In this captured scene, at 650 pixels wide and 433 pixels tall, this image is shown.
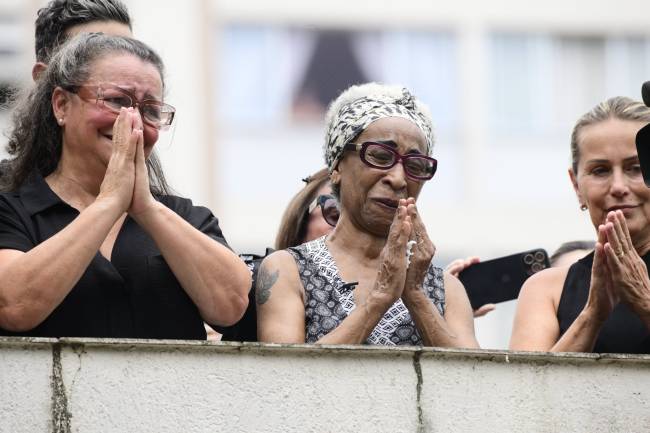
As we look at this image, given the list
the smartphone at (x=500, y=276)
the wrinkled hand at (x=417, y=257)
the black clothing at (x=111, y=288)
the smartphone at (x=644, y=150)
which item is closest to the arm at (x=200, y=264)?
the black clothing at (x=111, y=288)

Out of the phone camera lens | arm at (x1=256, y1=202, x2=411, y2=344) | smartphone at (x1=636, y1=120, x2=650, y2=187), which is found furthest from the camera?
the phone camera lens

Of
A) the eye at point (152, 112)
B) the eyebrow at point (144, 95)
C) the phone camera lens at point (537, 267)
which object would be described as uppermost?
the eyebrow at point (144, 95)

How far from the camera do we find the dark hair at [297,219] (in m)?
7.90

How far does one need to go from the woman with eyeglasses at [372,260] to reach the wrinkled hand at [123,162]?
70 cm

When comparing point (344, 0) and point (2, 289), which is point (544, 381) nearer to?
point (2, 289)

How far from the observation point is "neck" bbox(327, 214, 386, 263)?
22.6ft

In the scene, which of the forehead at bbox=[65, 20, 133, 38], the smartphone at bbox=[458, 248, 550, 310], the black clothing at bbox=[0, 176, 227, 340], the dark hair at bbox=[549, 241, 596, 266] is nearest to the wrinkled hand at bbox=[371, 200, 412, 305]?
the black clothing at bbox=[0, 176, 227, 340]

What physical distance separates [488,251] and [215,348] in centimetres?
1739

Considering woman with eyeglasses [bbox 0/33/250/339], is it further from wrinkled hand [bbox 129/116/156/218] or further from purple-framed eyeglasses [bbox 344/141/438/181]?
purple-framed eyeglasses [bbox 344/141/438/181]

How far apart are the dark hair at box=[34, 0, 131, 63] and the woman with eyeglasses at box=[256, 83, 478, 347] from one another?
0.95 metres

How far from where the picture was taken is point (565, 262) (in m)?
8.03

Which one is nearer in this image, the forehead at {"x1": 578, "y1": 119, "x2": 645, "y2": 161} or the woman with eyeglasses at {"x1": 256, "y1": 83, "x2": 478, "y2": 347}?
the woman with eyeglasses at {"x1": 256, "y1": 83, "x2": 478, "y2": 347}

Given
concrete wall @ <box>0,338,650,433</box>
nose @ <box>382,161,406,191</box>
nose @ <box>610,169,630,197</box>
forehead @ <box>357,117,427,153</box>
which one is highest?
forehead @ <box>357,117,427,153</box>

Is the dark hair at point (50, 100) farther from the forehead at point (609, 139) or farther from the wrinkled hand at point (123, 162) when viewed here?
the forehead at point (609, 139)
